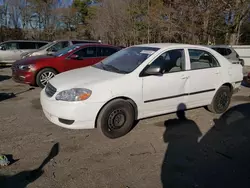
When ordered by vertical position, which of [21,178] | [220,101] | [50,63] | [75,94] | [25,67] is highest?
[50,63]

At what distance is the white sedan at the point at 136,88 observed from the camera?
134 inches

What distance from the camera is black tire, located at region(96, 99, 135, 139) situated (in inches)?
138

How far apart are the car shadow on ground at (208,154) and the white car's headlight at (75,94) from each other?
1.52 metres

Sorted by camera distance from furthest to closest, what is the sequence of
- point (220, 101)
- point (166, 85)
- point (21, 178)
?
point (220, 101) < point (166, 85) < point (21, 178)

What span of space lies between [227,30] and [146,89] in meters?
19.1

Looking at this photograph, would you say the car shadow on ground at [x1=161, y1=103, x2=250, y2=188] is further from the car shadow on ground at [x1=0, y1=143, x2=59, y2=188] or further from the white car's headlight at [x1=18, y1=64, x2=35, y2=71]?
the white car's headlight at [x1=18, y1=64, x2=35, y2=71]

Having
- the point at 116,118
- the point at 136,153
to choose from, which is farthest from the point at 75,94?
the point at 136,153

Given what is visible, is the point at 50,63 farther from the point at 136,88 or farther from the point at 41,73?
the point at 136,88

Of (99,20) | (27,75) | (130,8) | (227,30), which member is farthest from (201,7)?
(27,75)

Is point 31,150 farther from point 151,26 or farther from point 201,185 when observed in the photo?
point 151,26

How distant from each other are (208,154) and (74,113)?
6.95ft

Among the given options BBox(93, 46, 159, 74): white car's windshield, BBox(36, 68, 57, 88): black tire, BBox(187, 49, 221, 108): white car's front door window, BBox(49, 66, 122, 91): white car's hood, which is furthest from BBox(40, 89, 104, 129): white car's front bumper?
BBox(36, 68, 57, 88): black tire

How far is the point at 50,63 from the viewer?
22.7 feet

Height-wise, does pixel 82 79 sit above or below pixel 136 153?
above
